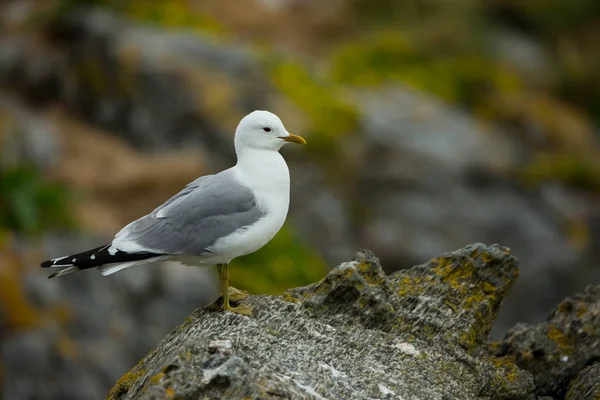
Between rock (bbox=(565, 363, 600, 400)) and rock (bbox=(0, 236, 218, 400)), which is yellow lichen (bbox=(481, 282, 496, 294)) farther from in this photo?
rock (bbox=(0, 236, 218, 400))

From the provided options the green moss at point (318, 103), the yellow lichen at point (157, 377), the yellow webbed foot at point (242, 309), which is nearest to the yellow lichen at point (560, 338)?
the yellow webbed foot at point (242, 309)

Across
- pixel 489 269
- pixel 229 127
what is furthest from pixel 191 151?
pixel 489 269

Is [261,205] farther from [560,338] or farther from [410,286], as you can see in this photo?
[560,338]

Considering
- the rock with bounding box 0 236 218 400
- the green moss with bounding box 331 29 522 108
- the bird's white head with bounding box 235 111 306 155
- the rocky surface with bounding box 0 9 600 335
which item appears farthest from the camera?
the green moss with bounding box 331 29 522 108

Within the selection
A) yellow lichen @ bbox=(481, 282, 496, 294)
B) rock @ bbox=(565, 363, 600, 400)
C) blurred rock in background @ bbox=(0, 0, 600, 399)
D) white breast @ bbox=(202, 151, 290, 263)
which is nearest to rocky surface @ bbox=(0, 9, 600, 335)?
blurred rock in background @ bbox=(0, 0, 600, 399)

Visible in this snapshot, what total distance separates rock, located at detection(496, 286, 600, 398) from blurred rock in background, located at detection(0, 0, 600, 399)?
5.10m

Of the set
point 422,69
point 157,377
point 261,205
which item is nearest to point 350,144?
point 422,69

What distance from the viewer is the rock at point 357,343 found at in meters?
4.23

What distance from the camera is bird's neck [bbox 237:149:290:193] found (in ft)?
18.0

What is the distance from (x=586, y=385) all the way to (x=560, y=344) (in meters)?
0.73

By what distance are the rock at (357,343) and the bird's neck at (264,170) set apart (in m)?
0.61

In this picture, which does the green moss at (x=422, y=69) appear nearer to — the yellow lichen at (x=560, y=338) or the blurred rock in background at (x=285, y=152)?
the blurred rock in background at (x=285, y=152)

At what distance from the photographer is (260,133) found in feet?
18.6

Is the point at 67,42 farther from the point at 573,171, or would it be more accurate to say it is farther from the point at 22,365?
the point at 573,171
